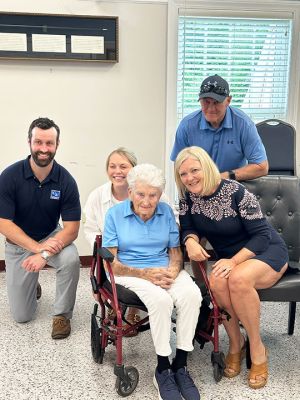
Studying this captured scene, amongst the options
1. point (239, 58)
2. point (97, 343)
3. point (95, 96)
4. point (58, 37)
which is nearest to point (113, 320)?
point (97, 343)

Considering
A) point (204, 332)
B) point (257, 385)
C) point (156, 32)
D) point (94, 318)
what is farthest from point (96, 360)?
point (156, 32)

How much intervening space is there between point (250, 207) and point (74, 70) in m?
2.01

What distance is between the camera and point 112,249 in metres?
2.11

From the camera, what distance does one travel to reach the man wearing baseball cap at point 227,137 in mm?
2424

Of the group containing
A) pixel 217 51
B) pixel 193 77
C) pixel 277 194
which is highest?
pixel 217 51

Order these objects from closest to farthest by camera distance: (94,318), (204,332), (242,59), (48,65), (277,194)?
(204,332) → (94,318) → (277,194) → (48,65) → (242,59)

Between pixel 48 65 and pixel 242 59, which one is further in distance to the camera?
pixel 242 59

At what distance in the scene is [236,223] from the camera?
2096 mm

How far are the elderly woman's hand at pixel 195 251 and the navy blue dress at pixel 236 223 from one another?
11 cm

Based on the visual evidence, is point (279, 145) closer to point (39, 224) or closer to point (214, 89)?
point (214, 89)

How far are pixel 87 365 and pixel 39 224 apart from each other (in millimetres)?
927

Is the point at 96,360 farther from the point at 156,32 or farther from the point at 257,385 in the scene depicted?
the point at 156,32

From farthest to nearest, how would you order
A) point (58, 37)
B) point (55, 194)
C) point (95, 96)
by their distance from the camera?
1. point (95, 96)
2. point (58, 37)
3. point (55, 194)

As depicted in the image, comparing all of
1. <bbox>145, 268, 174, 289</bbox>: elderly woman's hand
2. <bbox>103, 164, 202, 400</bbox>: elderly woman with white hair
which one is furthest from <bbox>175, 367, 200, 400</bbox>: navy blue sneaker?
<bbox>145, 268, 174, 289</bbox>: elderly woman's hand
